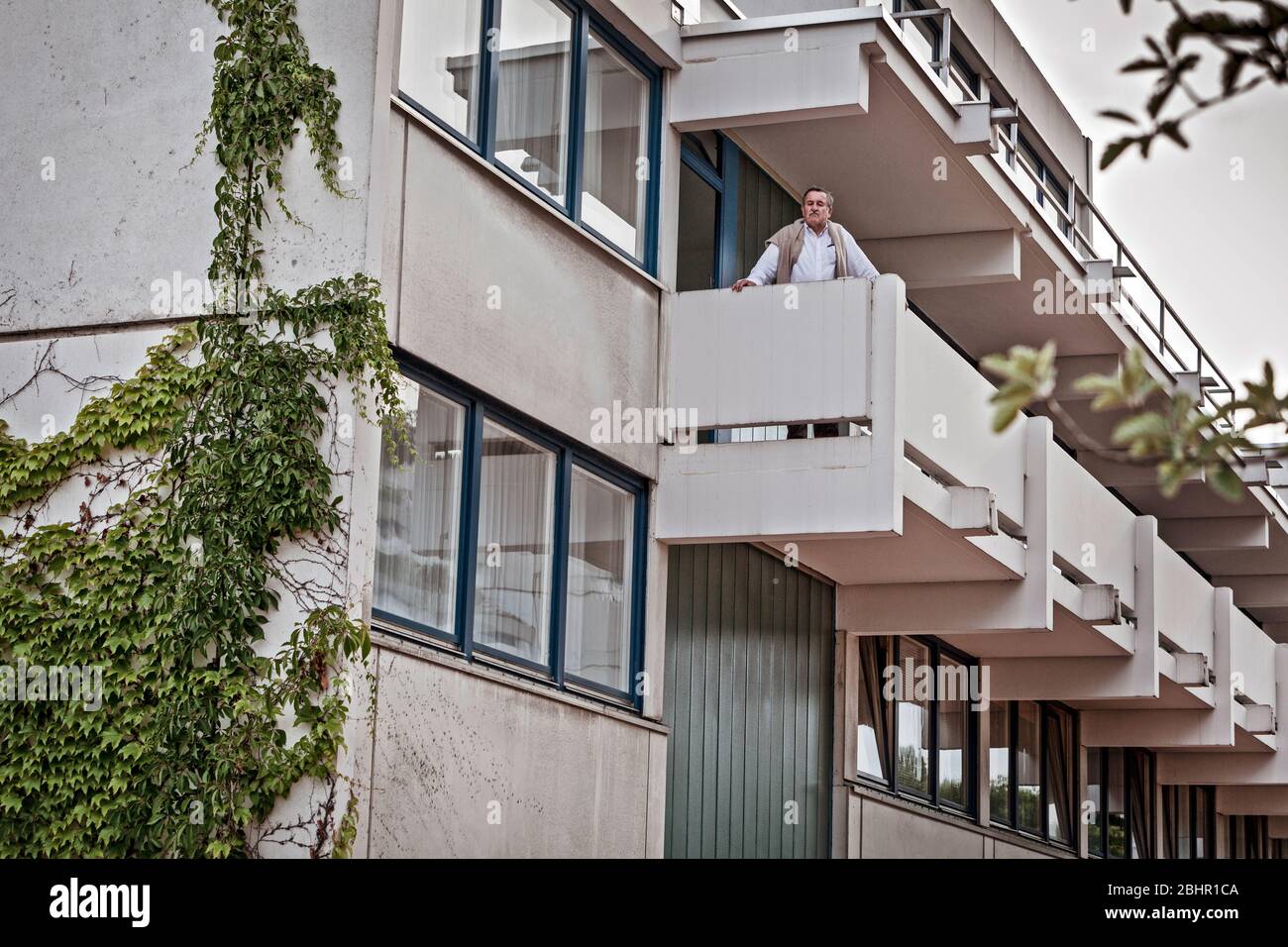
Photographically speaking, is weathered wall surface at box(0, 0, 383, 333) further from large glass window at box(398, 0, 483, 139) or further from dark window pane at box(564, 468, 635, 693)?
dark window pane at box(564, 468, 635, 693)

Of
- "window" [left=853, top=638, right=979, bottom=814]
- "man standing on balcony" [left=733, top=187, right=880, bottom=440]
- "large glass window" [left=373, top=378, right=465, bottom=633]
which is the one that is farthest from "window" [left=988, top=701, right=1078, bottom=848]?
"large glass window" [left=373, top=378, right=465, bottom=633]

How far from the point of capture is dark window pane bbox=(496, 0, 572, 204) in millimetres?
12805

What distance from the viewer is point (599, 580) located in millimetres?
13625

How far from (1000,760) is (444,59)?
1245 cm

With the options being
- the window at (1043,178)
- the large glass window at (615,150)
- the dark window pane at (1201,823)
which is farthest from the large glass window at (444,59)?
the dark window pane at (1201,823)

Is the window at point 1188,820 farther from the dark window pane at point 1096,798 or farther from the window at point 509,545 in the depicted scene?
the window at point 509,545

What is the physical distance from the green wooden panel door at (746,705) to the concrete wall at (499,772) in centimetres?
94

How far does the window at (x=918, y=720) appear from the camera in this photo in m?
18.2

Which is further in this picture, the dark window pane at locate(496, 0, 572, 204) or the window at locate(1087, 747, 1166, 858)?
the window at locate(1087, 747, 1166, 858)

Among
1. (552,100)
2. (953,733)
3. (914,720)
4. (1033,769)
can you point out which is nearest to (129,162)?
(552,100)

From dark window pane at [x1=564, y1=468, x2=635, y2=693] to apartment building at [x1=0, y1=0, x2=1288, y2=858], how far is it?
0.03 m
